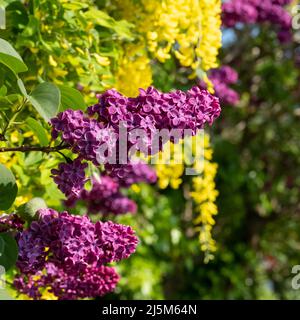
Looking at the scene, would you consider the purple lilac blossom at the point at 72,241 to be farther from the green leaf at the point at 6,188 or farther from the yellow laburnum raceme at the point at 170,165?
the yellow laburnum raceme at the point at 170,165

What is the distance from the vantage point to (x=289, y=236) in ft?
17.2

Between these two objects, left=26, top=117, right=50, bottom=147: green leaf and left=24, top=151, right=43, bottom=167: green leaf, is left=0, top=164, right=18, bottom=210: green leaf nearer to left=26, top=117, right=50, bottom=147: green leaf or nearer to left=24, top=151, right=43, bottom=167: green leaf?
left=26, top=117, right=50, bottom=147: green leaf

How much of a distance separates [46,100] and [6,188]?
18 cm

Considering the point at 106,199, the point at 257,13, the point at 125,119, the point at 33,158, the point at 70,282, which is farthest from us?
the point at 257,13

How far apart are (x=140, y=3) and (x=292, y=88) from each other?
8.76ft

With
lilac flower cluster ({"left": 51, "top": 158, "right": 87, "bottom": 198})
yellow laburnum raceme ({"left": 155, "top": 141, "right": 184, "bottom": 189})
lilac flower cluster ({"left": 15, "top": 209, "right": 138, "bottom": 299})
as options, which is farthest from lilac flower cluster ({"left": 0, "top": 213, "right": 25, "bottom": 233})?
yellow laburnum raceme ({"left": 155, "top": 141, "right": 184, "bottom": 189})

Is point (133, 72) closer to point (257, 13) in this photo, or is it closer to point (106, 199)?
point (106, 199)

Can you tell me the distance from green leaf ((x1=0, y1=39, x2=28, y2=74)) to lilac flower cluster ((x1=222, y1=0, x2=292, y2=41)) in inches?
79.8

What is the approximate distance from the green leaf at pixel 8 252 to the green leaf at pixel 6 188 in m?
Result: 0.06

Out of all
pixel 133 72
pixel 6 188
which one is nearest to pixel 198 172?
pixel 133 72

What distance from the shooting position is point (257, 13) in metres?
3.51

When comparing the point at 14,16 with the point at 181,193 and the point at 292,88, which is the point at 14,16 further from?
the point at 292,88

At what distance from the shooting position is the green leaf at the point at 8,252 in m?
1.36

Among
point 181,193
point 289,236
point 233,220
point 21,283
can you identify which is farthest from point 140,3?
point 289,236
